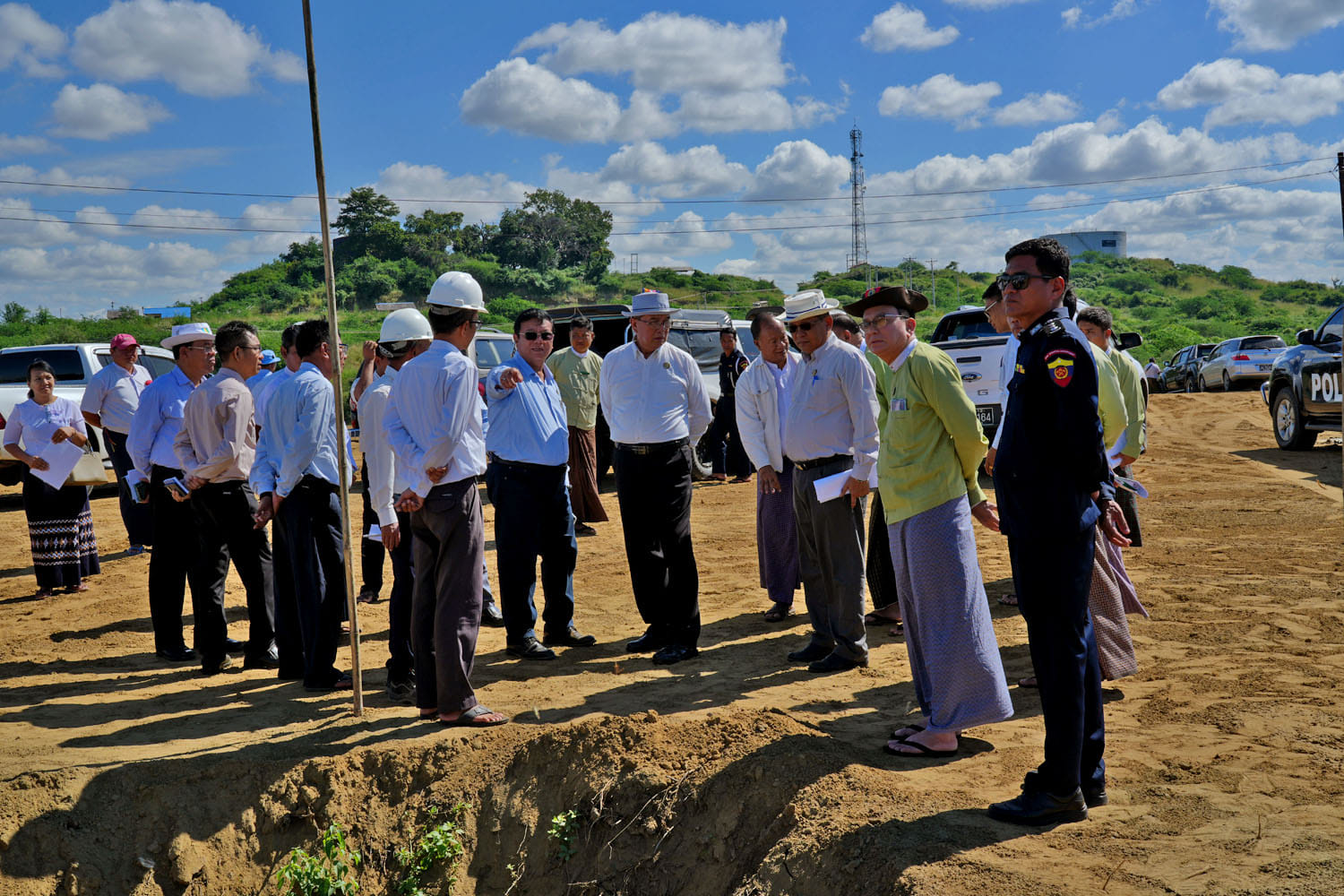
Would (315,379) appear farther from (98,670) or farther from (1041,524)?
(1041,524)

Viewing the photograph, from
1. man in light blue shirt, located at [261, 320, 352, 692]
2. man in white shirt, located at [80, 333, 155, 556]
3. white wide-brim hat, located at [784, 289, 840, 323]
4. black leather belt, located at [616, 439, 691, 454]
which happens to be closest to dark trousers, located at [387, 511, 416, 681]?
man in light blue shirt, located at [261, 320, 352, 692]

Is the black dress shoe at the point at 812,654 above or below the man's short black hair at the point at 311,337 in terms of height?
below

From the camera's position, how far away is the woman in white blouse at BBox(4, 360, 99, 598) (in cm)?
848

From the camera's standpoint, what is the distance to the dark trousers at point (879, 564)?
6.71 m

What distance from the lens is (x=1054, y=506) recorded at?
11.6 feet

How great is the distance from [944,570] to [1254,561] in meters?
5.27

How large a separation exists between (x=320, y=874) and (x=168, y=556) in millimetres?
2871

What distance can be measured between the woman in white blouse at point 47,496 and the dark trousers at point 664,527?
5238 mm

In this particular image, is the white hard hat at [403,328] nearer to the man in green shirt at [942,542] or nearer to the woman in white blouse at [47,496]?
the man in green shirt at [942,542]

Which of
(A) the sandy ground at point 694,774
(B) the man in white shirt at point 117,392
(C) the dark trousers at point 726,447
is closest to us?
(A) the sandy ground at point 694,774

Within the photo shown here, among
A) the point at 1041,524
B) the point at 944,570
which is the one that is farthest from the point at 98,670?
the point at 1041,524

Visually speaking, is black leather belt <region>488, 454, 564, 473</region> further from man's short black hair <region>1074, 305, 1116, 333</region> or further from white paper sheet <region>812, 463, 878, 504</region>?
man's short black hair <region>1074, 305, 1116, 333</region>

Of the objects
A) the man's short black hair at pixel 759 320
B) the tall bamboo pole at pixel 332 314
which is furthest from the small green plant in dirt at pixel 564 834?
the man's short black hair at pixel 759 320

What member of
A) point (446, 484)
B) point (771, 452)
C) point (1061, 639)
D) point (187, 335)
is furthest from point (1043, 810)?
point (187, 335)
